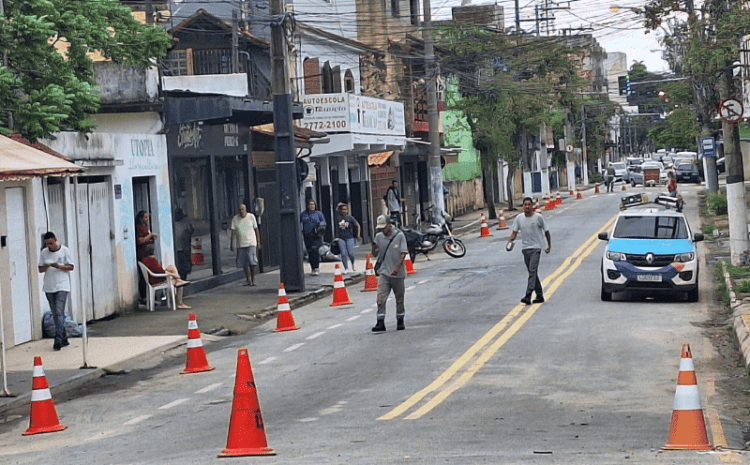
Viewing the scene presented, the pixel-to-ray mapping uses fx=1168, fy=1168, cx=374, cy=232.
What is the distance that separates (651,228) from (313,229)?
9567 mm

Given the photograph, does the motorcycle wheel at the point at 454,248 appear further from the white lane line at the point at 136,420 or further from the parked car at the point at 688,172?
the parked car at the point at 688,172

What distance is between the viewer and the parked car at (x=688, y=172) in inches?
3179

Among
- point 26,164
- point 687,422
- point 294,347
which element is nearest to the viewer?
point 687,422

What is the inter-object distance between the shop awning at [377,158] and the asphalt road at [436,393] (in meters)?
23.1

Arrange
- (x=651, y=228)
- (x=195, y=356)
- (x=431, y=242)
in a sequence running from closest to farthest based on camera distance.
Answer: (x=195, y=356) < (x=651, y=228) < (x=431, y=242)

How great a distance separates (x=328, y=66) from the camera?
3981 cm

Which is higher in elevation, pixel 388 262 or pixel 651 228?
pixel 651 228

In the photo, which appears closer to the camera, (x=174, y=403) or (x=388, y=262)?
(x=174, y=403)

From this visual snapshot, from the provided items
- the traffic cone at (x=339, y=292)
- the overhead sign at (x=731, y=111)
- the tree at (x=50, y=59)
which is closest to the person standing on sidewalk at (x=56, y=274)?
the tree at (x=50, y=59)

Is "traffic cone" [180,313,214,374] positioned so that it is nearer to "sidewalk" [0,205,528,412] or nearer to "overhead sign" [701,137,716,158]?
"sidewalk" [0,205,528,412]

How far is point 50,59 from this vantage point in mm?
17047

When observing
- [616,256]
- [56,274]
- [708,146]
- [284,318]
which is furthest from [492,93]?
[56,274]

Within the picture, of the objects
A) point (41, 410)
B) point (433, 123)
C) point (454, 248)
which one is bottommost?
point (41, 410)

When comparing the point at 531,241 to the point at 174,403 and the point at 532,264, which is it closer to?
the point at 532,264
